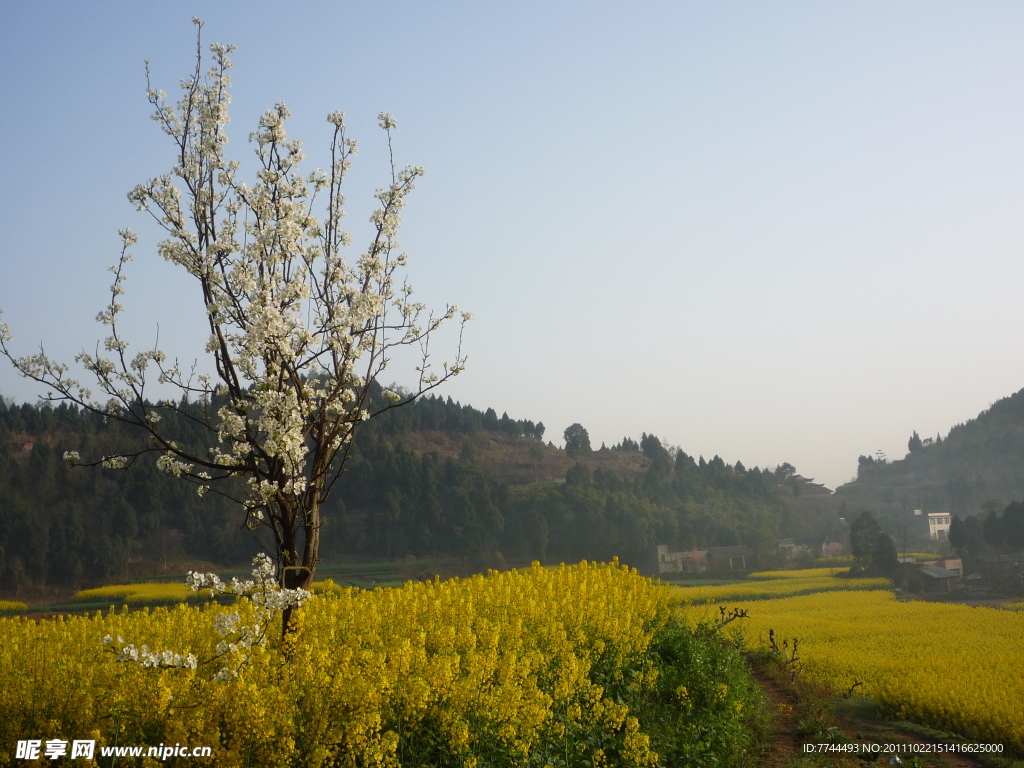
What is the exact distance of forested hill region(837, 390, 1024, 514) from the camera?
86.5 m

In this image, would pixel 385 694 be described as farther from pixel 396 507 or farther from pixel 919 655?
pixel 396 507

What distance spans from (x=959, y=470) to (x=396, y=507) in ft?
272

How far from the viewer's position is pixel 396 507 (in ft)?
151

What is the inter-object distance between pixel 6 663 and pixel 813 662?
1482 centimetres

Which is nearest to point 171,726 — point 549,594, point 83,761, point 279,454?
point 83,761

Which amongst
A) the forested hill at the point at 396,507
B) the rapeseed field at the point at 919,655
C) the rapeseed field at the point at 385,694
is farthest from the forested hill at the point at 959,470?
the rapeseed field at the point at 385,694

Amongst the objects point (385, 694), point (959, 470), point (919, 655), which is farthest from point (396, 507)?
point (959, 470)

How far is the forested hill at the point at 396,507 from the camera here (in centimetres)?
3416

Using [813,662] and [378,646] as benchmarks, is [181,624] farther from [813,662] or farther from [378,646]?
[813,662]

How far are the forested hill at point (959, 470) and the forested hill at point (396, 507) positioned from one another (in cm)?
2781

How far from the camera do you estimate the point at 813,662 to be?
1616 centimetres

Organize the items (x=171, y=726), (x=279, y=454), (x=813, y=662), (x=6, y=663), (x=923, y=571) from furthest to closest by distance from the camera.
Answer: (x=923, y=571) → (x=813, y=662) → (x=6, y=663) → (x=279, y=454) → (x=171, y=726)

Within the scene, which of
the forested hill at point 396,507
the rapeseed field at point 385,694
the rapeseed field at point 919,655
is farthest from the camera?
the forested hill at point 396,507

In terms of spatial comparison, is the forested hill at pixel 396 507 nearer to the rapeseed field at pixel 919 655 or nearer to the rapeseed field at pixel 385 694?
the rapeseed field at pixel 919 655
